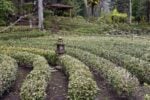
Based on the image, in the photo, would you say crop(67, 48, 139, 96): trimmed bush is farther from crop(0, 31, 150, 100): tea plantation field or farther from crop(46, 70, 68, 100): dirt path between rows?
crop(46, 70, 68, 100): dirt path between rows

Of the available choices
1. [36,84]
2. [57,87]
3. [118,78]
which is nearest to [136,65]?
[118,78]

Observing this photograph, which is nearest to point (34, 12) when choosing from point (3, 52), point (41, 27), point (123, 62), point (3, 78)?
point (41, 27)

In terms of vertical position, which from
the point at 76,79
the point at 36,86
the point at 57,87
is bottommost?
the point at 57,87

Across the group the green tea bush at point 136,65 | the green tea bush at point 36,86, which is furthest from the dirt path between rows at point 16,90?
the green tea bush at point 136,65

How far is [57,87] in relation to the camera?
11844 millimetres

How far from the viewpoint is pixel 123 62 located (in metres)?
13.9

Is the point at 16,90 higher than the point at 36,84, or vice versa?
the point at 36,84

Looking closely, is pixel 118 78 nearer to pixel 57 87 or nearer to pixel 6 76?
pixel 57 87

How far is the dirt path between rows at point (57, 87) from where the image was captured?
35.3ft

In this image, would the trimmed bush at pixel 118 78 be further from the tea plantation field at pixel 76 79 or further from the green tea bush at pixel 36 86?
the green tea bush at pixel 36 86

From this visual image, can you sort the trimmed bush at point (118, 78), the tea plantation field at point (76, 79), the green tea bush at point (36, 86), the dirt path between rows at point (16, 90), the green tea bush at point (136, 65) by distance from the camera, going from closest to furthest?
the green tea bush at point (36, 86)
the tea plantation field at point (76, 79)
the trimmed bush at point (118, 78)
the dirt path between rows at point (16, 90)
the green tea bush at point (136, 65)

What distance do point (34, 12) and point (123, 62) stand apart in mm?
31472

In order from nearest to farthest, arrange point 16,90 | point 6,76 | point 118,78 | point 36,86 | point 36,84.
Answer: point 36,86, point 36,84, point 118,78, point 6,76, point 16,90

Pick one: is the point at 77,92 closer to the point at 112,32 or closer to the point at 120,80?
the point at 120,80
